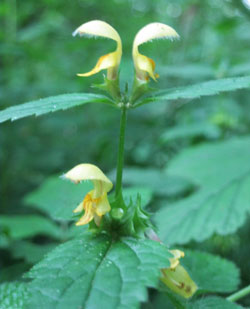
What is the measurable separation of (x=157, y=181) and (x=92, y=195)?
1.82m

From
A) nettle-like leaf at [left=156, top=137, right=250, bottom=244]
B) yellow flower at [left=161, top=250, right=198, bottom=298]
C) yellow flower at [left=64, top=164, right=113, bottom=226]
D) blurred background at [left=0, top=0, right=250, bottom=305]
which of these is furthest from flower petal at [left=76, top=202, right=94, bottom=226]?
blurred background at [left=0, top=0, right=250, bottom=305]

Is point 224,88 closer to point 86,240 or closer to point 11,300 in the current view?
point 86,240

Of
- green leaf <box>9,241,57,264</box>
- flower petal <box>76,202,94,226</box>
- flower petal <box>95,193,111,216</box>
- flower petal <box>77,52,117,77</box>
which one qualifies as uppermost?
flower petal <box>77,52,117,77</box>

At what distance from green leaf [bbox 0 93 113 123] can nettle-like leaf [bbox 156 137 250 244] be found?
94cm

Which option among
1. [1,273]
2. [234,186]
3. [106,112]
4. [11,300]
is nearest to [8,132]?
[106,112]

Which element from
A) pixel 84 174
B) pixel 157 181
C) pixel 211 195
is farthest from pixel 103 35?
pixel 157 181

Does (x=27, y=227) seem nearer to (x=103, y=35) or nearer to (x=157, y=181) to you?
(x=157, y=181)

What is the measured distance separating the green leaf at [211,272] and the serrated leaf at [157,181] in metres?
1.22

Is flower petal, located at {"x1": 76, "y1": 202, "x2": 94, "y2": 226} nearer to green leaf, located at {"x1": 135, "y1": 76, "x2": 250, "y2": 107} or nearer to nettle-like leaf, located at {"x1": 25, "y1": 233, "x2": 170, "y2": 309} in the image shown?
nettle-like leaf, located at {"x1": 25, "y1": 233, "x2": 170, "y2": 309}

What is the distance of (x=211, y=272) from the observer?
4.05 ft

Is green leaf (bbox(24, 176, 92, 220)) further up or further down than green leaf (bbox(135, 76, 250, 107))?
further down

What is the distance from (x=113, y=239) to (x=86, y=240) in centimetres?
6

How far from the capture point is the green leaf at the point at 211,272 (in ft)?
3.77

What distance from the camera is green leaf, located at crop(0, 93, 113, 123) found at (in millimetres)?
881
